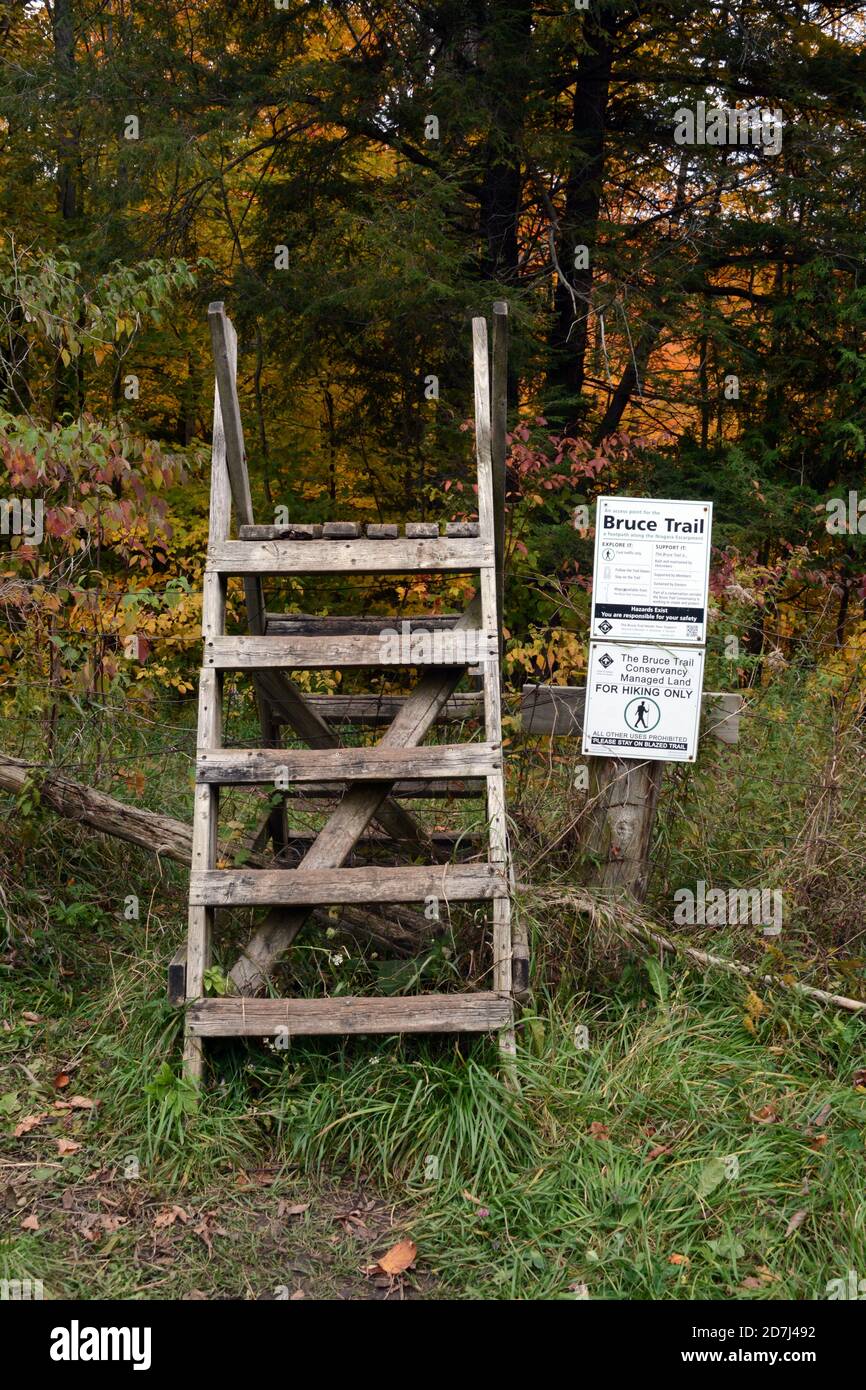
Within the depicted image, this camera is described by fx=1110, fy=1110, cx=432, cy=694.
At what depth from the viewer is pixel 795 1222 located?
11.0 feet

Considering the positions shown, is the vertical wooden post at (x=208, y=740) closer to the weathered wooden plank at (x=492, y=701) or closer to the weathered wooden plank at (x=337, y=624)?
the weathered wooden plank at (x=337, y=624)

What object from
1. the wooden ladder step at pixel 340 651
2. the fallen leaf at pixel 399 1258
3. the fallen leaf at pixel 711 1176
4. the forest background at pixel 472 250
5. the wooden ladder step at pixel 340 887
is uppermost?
the forest background at pixel 472 250

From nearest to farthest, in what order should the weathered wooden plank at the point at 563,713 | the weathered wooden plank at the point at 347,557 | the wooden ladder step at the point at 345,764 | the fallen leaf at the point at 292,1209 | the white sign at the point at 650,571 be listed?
the fallen leaf at the point at 292,1209
the wooden ladder step at the point at 345,764
the weathered wooden plank at the point at 347,557
the white sign at the point at 650,571
the weathered wooden plank at the point at 563,713

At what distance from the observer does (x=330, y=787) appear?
5492 millimetres

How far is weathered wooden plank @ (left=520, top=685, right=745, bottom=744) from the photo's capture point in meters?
4.62

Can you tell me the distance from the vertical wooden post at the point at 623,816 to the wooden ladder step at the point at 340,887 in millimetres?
601

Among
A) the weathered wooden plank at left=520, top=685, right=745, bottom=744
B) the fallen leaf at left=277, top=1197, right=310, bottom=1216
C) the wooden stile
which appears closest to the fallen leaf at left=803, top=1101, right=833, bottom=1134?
the wooden stile

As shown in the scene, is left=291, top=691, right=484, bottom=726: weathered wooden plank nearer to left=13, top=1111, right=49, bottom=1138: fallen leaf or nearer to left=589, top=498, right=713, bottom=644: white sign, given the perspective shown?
left=589, top=498, right=713, bottom=644: white sign

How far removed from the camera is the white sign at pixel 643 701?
14.3 feet

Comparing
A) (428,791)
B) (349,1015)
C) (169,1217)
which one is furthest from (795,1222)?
(428,791)

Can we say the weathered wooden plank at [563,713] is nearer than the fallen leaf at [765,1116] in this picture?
No

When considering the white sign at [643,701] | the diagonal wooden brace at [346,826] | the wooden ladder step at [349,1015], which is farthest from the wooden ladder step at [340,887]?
the white sign at [643,701]

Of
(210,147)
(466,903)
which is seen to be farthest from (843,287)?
(466,903)

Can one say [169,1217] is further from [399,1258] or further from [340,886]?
[340,886]
